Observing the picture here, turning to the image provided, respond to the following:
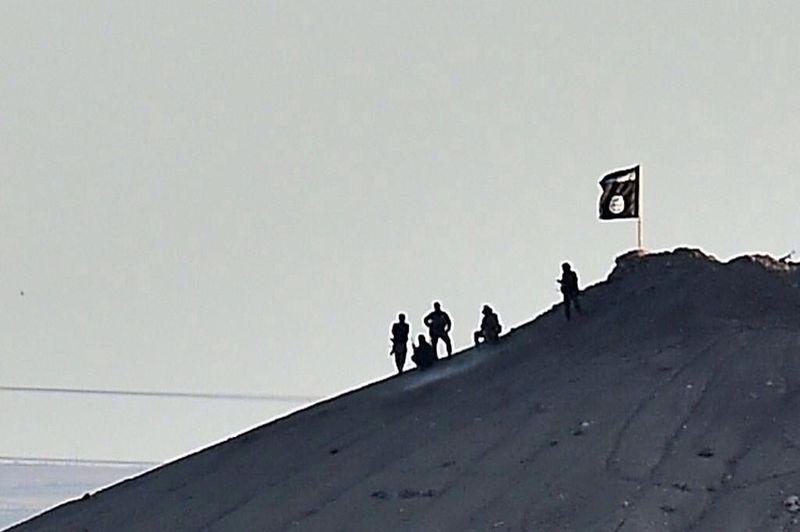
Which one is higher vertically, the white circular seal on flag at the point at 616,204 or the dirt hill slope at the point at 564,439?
the white circular seal on flag at the point at 616,204

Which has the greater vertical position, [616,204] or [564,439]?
[616,204]

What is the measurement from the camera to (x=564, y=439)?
41.4 m

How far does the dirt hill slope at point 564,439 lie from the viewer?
37.7 meters

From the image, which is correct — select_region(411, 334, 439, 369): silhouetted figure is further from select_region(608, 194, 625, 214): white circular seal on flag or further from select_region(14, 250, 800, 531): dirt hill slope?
select_region(608, 194, 625, 214): white circular seal on flag

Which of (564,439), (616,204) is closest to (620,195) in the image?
(616,204)

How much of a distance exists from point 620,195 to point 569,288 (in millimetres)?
2539

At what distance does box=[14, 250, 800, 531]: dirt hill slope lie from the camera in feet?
124

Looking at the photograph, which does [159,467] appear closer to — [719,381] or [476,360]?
[476,360]

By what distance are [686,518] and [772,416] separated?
520cm

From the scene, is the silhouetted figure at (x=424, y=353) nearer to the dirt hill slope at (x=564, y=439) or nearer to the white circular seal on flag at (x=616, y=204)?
the dirt hill slope at (x=564, y=439)

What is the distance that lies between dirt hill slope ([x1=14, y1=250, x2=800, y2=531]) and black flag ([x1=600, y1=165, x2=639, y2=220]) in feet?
4.01

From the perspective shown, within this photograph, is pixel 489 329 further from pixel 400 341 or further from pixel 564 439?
pixel 564 439

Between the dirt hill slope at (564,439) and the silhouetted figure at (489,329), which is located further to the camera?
the silhouetted figure at (489,329)

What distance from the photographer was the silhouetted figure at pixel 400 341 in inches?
1967
